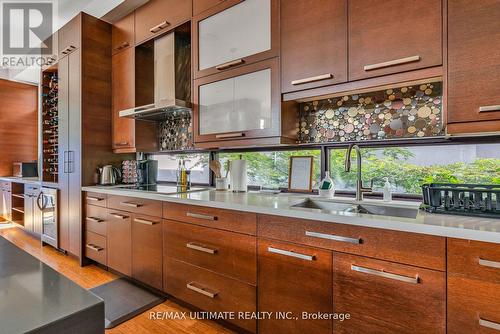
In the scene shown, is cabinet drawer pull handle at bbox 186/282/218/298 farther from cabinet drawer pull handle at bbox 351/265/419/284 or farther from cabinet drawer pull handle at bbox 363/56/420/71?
cabinet drawer pull handle at bbox 363/56/420/71

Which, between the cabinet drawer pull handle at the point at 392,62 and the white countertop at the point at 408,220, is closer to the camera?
the white countertop at the point at 408,220

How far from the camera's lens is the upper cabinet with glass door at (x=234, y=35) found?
1.90 metres

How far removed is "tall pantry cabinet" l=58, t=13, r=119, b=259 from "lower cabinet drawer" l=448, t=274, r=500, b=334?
3128 millimetres

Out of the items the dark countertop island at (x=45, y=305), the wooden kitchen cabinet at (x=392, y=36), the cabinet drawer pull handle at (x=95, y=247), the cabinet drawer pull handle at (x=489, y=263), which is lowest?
the cabinet drawer pull handle at (x=95, y=247)

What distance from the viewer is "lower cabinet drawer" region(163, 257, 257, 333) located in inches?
63.6

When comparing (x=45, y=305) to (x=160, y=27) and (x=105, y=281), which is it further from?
(x=160, y=27)

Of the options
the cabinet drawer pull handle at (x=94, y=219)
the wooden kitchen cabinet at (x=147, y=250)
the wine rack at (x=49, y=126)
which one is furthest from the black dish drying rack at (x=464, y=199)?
the wine rack at (x=49, y=126)

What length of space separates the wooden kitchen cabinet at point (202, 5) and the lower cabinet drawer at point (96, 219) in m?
1.97

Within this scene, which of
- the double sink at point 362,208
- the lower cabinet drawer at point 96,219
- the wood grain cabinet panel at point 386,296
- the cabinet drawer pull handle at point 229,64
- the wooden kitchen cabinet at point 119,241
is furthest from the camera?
the lower cabinet drawer at point 96,219

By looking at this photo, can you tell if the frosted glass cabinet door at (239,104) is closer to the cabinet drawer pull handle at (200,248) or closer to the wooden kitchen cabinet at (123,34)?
the cabinet drawer pull handle at (200,248)

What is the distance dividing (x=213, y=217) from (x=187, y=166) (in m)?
1.24

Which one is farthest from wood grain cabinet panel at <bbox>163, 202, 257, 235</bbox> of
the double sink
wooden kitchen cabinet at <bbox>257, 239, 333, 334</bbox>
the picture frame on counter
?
the picture frame on counter

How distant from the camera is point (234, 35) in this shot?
2.07 metres

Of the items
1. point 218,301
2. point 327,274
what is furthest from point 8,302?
point 218,301
